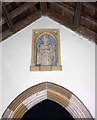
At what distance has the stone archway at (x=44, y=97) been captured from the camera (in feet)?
11.2

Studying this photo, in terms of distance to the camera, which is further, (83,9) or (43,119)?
(43,119)

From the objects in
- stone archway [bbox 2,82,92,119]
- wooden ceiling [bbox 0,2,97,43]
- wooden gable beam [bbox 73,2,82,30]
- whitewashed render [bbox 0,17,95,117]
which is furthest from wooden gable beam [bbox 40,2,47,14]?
stone archway [bbox 2,82,92,119]

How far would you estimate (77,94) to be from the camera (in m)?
3.45

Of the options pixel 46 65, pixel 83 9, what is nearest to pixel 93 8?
pixel 83 9

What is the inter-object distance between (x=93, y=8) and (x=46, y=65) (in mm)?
954

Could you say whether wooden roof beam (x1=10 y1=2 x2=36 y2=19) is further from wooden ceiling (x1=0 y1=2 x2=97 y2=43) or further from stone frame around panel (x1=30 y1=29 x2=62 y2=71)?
stone frame around panel (x1=30 y1=29 x2=62 y2=71)

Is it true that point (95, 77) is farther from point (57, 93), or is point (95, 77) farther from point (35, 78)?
point (35, 78)

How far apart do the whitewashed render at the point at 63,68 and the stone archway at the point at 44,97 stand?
54mm

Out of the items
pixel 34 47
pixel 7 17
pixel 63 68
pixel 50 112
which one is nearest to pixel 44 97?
pixel 63 68

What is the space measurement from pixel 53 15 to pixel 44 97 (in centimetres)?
107

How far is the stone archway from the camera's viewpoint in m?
3.41

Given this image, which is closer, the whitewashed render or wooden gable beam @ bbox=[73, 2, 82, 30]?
wooden gable beam @ bbox=[73, 2, 82, 30]

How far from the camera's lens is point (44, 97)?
11.5 feet

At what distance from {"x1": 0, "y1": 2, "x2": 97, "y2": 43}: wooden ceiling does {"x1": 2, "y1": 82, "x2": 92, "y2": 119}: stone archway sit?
2.53 ft
